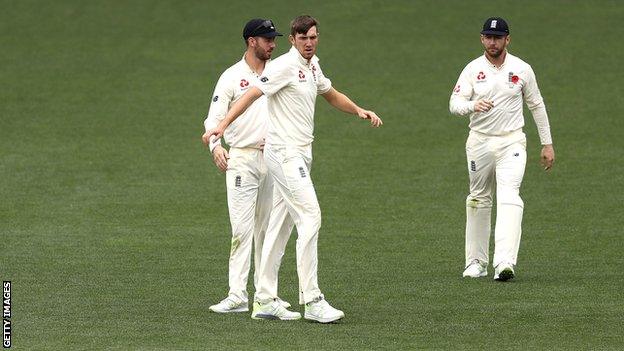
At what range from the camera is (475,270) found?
41.4 feet

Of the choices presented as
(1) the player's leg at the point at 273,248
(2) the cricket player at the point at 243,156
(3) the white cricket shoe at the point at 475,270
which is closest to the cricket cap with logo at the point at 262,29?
(2) the cricket player at the point at 243,156

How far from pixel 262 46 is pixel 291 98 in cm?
72

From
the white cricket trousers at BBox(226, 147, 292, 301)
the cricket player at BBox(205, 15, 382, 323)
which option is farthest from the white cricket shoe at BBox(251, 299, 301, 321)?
the white cricket trousers at BBox(226, 147, 292, 301)

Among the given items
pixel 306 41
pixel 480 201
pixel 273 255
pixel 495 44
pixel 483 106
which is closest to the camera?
pixel 306 41

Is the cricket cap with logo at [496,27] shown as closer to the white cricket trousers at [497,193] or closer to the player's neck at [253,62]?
the white cricket trousers at [497,193]

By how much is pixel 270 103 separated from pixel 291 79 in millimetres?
289

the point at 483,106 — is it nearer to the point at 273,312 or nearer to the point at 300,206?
the point at 300,206

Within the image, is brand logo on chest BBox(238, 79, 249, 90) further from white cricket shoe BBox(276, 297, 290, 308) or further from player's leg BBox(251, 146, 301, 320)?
white cricket shoe BBox(276, 297, 290, 308)

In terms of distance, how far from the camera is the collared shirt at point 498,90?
41.2ft

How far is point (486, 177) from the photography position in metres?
12.8

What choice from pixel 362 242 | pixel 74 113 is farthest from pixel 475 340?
pixel 74 113

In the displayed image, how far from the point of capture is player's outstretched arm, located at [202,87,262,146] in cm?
1010

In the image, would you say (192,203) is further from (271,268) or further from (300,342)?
(300,342)

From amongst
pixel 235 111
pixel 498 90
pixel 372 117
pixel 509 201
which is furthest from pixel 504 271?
pixel 235 111
